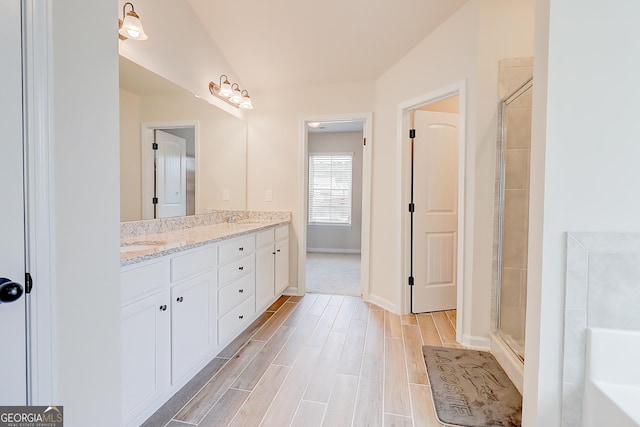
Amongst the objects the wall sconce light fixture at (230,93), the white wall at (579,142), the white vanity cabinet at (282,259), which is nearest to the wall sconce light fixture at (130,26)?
the wall sconce light fixture at (230,93)

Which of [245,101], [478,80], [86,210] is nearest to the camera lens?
[86,210]

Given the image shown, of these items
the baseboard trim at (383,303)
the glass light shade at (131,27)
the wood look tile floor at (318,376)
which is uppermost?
the glass light shade at (131,27)

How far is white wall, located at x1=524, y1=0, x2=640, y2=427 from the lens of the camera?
1.13 metres

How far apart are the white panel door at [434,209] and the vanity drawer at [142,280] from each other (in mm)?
2307

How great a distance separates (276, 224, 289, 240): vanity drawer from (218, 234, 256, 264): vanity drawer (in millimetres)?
590

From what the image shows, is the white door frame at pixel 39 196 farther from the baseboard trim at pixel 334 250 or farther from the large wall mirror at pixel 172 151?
the baseboard trim at pixel 334 250

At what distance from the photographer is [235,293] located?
237cm

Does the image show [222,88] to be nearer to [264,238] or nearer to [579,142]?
[264,238]

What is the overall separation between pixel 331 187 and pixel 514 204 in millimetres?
4455

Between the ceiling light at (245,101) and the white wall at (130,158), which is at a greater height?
the ceiling light at (245,101)

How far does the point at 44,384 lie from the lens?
925 mm

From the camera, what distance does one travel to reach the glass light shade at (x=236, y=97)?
3.20 m

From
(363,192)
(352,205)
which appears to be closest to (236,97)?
(363,192)

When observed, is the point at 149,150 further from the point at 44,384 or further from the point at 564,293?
the point at 564,293
